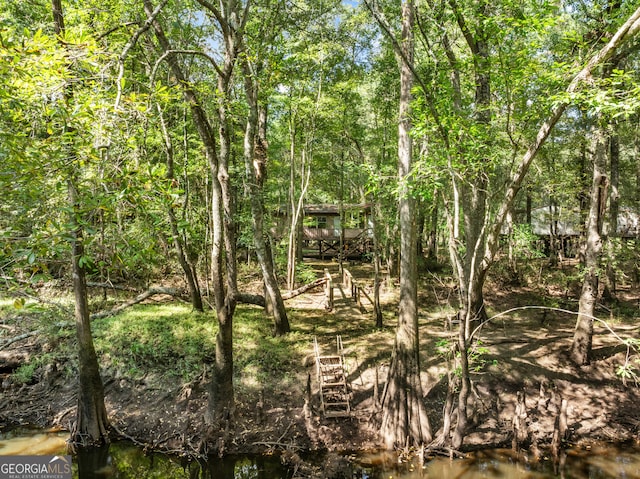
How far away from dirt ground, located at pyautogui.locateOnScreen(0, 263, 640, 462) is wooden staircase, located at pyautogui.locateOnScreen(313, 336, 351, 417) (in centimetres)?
24

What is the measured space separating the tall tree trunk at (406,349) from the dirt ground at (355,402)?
59 centimetres

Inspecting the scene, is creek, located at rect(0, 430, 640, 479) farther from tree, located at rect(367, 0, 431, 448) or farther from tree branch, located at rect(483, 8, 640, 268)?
tree branch, located at rect(483, 8, 640, 268)

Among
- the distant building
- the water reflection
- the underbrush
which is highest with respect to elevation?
the distant building

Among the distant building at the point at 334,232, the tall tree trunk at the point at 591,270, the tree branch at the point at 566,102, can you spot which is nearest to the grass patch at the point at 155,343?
the tree branch at the point at 566,102

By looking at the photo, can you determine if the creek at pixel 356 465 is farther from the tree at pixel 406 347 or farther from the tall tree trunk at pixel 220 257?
the tall tree trunk at pixel 220 257

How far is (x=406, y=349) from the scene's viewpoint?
9.22 metres

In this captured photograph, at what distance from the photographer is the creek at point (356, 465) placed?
8.27 meters

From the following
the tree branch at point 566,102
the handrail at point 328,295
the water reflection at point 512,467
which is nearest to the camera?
the tree branch at point 566,102

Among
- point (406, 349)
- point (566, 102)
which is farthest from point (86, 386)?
point (566, 102)

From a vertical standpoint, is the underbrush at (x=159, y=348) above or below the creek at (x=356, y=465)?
above

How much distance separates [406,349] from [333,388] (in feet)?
8.45

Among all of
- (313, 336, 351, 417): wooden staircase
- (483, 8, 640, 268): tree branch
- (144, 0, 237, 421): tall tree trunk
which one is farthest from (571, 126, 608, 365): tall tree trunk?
(144, 0, 237, 421): tall tree trunk

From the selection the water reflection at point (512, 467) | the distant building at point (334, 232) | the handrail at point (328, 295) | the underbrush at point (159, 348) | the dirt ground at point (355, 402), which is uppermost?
the distant building at point (334, 232)

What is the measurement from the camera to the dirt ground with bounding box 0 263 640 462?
9.23 metres
